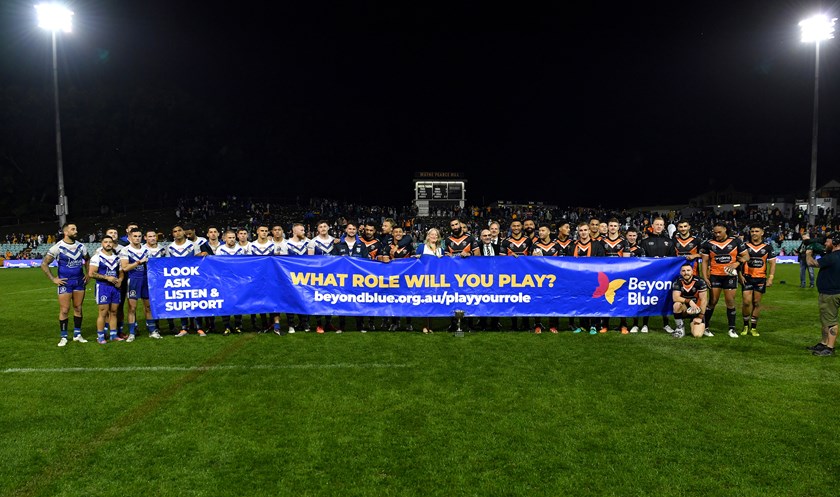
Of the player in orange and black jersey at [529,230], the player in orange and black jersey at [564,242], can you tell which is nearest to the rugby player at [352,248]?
the player in orange and black jersey at [529,230]

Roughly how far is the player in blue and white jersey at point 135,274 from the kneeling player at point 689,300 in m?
8.89

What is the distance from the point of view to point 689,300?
27.8 feet

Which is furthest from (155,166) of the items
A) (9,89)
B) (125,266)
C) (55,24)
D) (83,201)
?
(125,266)

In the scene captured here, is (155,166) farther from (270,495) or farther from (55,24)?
(270,495)

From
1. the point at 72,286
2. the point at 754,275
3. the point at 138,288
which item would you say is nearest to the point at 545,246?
the point at 754,275

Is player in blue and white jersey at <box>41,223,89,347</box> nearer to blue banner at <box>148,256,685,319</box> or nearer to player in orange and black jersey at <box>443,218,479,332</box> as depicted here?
blue banner at <box>148,256,685,319</box>

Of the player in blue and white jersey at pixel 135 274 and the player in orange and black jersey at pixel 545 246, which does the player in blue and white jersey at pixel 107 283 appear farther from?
the player in orange and black jersey at pixel 545 246

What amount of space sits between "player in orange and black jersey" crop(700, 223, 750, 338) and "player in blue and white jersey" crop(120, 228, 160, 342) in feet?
31.4

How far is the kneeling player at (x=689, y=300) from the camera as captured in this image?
327 inches

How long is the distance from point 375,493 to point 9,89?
60.7 m

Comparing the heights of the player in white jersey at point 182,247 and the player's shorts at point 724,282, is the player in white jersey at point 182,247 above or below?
above

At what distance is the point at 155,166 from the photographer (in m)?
53.4

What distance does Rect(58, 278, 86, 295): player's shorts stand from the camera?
8047 millimetres

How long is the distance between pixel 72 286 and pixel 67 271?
0.26 metres
